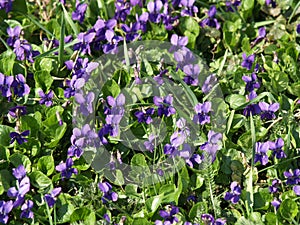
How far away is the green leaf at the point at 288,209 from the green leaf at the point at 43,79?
3.70ft

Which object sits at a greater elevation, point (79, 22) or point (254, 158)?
point (79, 22)

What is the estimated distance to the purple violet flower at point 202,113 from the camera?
2648 mm

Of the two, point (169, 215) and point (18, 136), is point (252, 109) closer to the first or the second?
point (169, 215)

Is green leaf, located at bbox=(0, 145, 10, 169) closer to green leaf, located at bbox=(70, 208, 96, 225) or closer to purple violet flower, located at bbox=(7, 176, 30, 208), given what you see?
purple violet flower, located at bbox=(7, 176, 30, 208)

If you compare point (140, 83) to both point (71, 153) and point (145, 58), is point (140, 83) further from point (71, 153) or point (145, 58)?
point (71, 153)

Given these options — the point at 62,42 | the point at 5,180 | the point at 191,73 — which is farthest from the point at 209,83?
the point at 5,180

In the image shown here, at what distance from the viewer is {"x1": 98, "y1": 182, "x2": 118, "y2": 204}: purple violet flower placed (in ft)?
8.18

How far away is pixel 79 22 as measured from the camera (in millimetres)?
3180

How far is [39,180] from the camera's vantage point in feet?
8.36

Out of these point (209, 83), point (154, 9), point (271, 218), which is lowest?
point (271, 218)

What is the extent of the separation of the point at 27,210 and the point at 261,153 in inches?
37.5

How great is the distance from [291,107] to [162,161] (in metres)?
0.68

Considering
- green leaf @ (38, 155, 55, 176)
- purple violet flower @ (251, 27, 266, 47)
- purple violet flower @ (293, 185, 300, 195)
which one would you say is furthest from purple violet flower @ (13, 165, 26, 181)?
purple violet flower @ (251, 27, 266, 47)

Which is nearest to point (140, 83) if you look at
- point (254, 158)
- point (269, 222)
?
point (254, 158)
